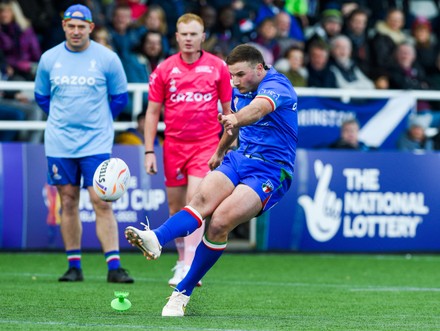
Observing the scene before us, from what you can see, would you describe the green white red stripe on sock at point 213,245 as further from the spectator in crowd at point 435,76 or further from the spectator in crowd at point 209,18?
the spectator in crowd at point 435,76

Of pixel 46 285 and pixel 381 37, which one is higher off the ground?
pixel 381 37

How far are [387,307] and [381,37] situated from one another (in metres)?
10.4

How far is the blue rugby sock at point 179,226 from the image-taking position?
8.42 m

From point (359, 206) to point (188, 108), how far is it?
16.0 ft

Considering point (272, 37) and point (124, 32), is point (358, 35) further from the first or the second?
point (124, 32)

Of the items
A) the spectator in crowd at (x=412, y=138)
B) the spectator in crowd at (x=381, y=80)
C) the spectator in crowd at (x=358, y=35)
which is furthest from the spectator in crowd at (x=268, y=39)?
the spectator in crowd at (x=412, y=138)

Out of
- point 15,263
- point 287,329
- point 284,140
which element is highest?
point 284,140

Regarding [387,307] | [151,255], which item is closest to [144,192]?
[387,307]

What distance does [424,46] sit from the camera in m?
20.1

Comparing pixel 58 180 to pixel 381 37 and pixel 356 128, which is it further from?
pixel 381 37

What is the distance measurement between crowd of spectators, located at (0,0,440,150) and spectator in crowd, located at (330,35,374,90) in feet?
0.05

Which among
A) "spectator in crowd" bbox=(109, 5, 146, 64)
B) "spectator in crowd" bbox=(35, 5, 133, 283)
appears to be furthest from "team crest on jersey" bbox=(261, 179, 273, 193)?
"spectator in crowd" bbox=(109, 5, 146, 64)

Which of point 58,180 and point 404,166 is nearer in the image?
point 58,180

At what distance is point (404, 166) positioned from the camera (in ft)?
52.2
